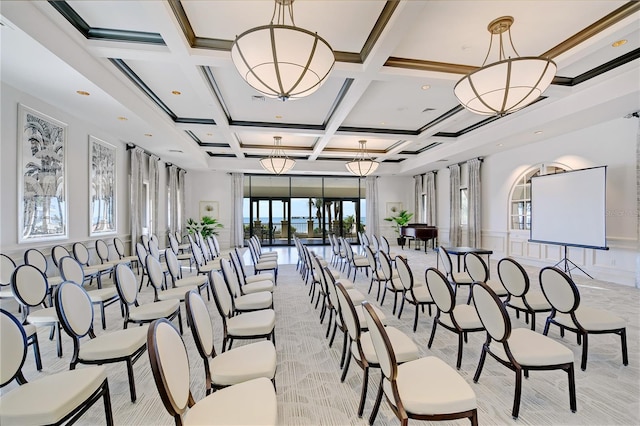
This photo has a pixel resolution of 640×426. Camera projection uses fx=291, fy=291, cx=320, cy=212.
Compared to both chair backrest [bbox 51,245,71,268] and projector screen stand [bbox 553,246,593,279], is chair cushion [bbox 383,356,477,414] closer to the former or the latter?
chair backrest [bbox 51,245,71,268]

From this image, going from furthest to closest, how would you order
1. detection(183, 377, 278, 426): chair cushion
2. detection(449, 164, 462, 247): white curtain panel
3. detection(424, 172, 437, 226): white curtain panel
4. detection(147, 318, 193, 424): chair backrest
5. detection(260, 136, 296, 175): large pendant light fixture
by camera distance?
1. detection(424, 172, 437, 226): white curtain panel
2. detection(449, 164, 462, 247): white curtain panel
3. detection(260, 136, 296, 175): large pendant light fixture
4. detection(183, 377, 278, 426): chair cushion
5. detection(147, 318, 193, 424): chair backrest

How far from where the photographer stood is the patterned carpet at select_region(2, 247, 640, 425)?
1.93 metres

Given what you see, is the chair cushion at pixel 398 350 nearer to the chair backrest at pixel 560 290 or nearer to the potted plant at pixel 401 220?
the chair backrest at pixel 560 290

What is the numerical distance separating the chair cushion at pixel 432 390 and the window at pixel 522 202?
768cm

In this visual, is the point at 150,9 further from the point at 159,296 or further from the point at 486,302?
the point at 486,302

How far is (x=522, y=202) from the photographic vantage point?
7.98 m

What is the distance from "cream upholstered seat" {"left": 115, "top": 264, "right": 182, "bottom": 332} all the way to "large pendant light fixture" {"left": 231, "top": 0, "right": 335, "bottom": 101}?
2252 millimetres

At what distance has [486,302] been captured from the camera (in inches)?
81.1

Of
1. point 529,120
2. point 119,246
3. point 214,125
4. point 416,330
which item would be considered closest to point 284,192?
point 214,125

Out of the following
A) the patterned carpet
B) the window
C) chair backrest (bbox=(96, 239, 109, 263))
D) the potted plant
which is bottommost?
the patterned carpet

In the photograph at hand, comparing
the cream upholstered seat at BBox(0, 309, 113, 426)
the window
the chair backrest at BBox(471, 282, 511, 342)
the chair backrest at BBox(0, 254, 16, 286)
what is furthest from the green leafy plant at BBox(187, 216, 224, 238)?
the chair backrest at BBox(471, 282, 511, 342)

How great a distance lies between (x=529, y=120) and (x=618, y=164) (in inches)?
70.0

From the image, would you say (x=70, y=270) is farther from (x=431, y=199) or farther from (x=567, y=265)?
(x=431, y=199)

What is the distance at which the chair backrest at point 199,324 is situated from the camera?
66.7 inches
